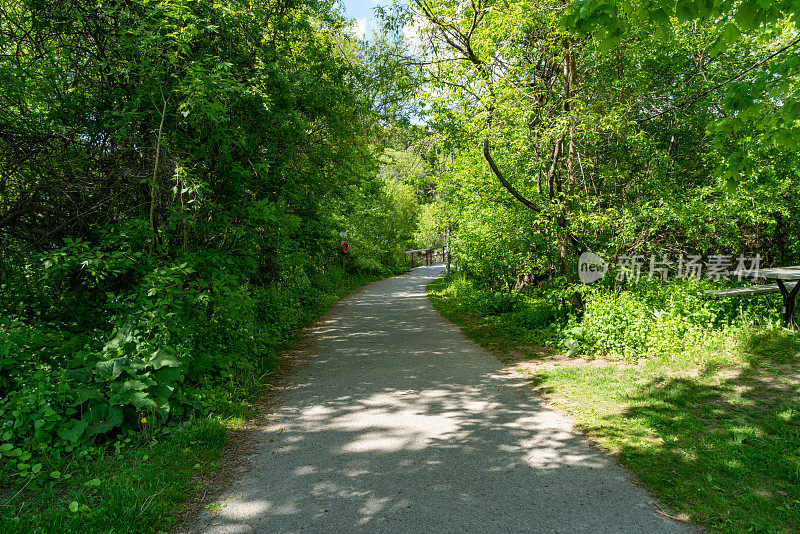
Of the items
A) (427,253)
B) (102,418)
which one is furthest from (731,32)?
(427,253)

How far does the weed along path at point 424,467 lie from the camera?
3047 millimetres

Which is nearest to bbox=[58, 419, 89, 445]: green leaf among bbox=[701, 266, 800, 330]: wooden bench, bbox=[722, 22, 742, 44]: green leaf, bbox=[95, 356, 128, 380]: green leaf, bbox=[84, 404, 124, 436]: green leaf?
bbox=[84, 404, 124, 436]: green leaf

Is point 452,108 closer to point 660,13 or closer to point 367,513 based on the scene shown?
point 660,13

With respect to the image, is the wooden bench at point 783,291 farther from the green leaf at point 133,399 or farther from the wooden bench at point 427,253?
the wooden bench at point 427,253

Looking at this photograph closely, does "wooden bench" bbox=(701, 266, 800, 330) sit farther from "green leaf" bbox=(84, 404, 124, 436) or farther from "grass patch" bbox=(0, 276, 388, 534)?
"green leaf" bbox=(84, 404, 124, 436)

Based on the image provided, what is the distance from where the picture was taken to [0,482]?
3.40m

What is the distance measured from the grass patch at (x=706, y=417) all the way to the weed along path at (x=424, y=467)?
0.35 meters

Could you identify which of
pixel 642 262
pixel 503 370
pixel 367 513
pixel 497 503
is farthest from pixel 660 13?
pixel 642 262

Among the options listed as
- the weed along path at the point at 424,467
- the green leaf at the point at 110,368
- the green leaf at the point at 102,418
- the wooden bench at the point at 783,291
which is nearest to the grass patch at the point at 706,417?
the weed along path at the point at 424,467

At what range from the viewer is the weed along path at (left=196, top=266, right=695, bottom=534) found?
3047 mm

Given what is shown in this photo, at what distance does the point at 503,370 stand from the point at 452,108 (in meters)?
4.59

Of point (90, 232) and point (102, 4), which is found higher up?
point (102, 4)

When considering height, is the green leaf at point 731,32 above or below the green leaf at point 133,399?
above

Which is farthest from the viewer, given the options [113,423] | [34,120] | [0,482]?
[34,120]
